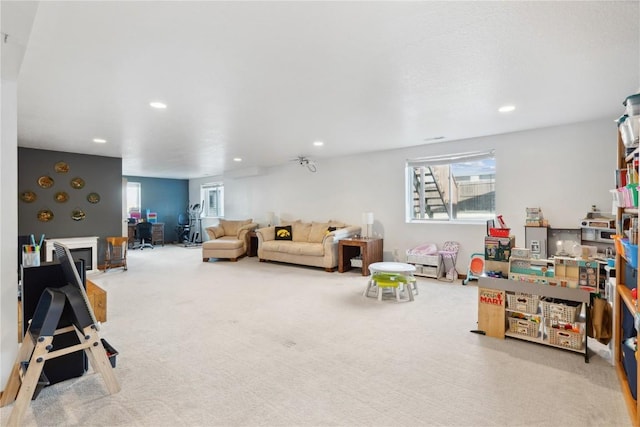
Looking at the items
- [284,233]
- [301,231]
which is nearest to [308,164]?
[301,231]

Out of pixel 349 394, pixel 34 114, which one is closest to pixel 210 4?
pixel 349 394

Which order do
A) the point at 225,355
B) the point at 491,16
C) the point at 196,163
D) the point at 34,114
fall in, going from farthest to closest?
the point at 196,163
the point at 34,114
the point at 225,355
the point at 491,16

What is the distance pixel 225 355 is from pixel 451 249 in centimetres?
400

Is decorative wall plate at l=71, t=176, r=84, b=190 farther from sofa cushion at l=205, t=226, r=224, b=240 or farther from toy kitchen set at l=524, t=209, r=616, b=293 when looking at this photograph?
toy kitchen set at l=524, t=209, r=616, b=293

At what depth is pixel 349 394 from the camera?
6.63 feet

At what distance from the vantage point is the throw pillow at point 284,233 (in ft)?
23.1

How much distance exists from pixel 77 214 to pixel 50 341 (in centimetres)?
531

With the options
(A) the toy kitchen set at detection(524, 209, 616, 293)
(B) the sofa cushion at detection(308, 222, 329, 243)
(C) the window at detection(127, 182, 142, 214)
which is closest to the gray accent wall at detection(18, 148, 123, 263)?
(B) the sofa cushion at detection(308, 222, 329, 243)

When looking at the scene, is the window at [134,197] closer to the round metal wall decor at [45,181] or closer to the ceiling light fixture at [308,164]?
the round metal wall decor at [45,181]

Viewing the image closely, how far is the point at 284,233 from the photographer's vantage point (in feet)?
23.2

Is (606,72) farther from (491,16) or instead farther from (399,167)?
(399,167)

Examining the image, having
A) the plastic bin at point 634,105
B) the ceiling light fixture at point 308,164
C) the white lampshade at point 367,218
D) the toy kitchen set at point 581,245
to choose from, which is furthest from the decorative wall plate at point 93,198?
the plastic bin at point 634,105

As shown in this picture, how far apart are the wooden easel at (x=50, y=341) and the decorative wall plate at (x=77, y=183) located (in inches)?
195

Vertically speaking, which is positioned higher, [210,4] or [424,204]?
[210,4]
